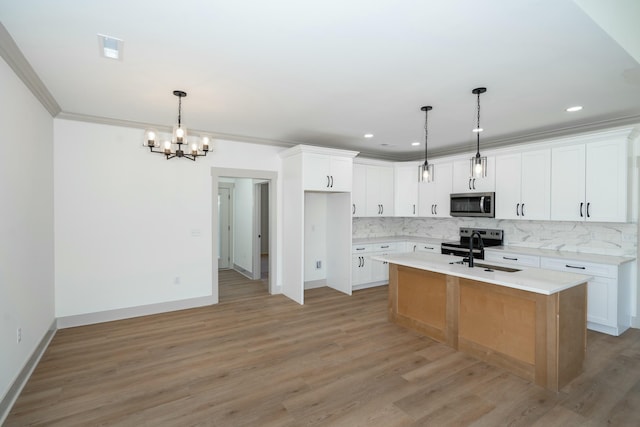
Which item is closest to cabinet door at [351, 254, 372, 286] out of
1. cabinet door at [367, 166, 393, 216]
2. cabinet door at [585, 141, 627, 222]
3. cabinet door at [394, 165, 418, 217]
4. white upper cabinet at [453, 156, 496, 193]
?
cabinet door at [367, 166, 393, 216]

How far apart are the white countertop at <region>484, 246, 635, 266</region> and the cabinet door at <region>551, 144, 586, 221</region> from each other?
497mm

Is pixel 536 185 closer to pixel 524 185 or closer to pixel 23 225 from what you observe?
pixel 524 185

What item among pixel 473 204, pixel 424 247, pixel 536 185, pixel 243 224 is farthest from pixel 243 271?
pixel 536 185

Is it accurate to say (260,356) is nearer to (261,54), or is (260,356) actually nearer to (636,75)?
(261,54)

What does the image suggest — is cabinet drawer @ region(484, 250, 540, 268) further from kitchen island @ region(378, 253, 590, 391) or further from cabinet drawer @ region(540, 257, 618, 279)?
kitchen island @ region(378, 253, 590, 391)

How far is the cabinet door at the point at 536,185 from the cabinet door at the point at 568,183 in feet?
0.20

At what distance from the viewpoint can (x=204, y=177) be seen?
486cm

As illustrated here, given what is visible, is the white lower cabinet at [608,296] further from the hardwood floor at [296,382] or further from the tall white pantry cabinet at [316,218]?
the tall white pantry cabinet at [316,218]

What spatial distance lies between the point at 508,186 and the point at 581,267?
1.51 metres

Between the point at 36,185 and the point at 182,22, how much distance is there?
2.50 m

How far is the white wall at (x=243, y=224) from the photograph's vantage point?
6838mm

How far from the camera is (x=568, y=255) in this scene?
14.0 ft

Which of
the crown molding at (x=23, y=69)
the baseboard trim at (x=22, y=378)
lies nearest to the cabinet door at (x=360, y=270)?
the baseboard trim at (x=22, y=378)

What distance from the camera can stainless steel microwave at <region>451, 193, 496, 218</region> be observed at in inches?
199
